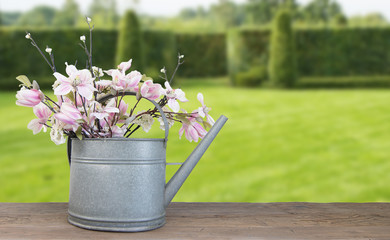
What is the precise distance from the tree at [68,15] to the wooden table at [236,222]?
11822 millimetres

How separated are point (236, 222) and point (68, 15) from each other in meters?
13.0

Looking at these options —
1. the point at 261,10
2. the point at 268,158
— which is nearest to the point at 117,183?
the point at 268,158

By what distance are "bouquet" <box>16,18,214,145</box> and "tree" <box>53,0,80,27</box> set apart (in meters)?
11.8

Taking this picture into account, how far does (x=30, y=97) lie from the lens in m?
1.06

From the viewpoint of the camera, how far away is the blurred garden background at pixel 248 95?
403 cm

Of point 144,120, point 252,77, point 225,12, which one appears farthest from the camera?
point 225,12

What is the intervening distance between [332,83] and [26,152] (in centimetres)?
761

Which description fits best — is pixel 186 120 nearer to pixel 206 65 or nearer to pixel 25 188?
pixel 25 188

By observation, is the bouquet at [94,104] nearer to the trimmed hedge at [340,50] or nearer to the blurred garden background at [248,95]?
the blurred garden background at [248,95]

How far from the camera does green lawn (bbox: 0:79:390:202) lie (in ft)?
12.7

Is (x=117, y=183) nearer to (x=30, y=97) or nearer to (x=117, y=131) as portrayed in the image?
(x=117, y=131)

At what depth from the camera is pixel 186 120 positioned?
1.21 metres

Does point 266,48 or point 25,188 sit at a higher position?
point 266,48

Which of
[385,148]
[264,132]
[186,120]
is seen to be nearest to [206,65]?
[264,132]
